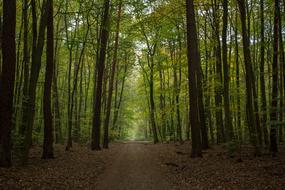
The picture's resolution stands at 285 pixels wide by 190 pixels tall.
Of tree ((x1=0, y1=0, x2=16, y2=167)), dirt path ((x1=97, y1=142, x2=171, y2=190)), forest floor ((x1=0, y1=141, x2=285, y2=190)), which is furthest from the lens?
tree ((x1=0, y1=0, x2=16, y2=167))

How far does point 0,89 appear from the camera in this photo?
36.1 feet

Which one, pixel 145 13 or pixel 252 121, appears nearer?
pixel 252 121

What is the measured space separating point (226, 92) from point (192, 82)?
188 cm

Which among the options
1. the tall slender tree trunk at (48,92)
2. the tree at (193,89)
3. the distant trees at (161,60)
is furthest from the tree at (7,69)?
the tree at (193,89)

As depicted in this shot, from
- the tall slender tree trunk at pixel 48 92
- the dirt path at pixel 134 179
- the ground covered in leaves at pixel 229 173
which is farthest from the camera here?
the tall slender tree trunk at pixel 48 92

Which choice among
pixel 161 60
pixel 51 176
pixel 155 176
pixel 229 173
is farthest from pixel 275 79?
pixel 161 60

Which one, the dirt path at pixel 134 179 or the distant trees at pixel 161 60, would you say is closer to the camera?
the dirt path at pixel 134 179

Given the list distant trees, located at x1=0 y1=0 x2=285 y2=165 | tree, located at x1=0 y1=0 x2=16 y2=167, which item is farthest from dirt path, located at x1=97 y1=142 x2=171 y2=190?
tree, located at x1=0 y1=0 x2=16 y2=167

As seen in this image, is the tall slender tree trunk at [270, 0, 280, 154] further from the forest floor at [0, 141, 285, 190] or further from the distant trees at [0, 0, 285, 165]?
the forest floor at [0, 141, 285, 190]

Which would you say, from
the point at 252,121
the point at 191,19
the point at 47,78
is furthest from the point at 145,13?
the point at 252,121

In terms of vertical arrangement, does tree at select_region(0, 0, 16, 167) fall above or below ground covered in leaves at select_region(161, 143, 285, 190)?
above

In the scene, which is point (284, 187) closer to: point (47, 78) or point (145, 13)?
point (47, 78)

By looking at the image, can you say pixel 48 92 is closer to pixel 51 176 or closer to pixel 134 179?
pixel 51 176

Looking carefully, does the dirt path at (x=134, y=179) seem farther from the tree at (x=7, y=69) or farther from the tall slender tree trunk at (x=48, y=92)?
the tall slender tree trunk at (x=48, y=92)
